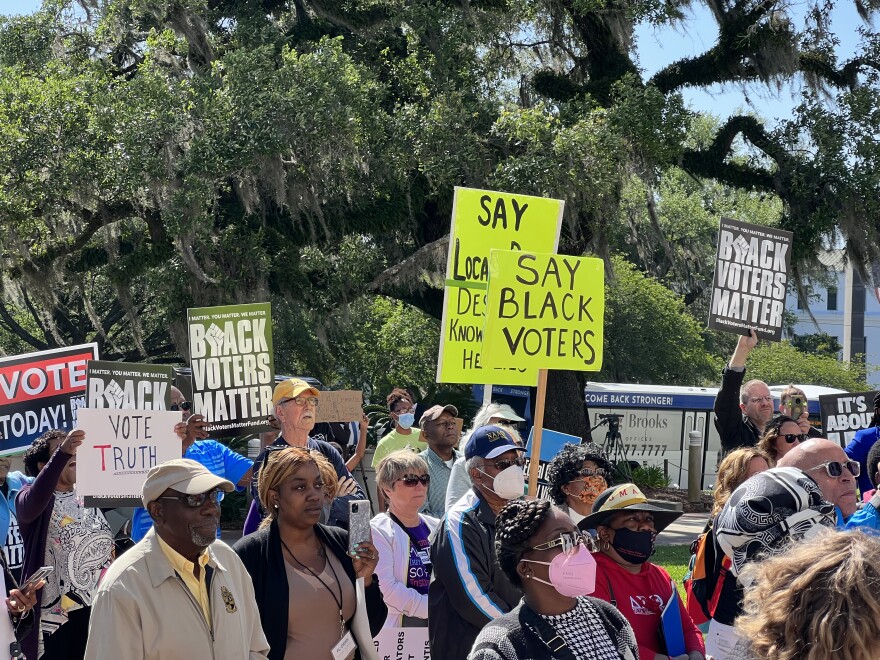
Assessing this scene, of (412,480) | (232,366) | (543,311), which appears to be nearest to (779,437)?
(543,311)

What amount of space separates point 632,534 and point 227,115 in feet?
39.5

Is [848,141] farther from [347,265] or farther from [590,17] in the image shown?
[347,265]

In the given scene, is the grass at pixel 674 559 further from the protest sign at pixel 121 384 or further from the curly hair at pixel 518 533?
the curly hair at pixel 518 533

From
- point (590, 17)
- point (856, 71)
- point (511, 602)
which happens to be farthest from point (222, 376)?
point (856, 71)

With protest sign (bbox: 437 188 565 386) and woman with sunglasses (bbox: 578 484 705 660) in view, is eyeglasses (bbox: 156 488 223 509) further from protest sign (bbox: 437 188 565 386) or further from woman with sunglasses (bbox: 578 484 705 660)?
protest sign (bbox: 437 188 565 386)

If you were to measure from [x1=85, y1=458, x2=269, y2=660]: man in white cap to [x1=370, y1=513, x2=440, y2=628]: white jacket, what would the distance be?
45.0 inches

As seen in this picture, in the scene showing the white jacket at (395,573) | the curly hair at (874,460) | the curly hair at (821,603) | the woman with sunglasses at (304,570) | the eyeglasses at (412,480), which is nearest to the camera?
the curly hair at (821,603)

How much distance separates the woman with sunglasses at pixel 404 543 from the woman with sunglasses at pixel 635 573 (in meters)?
0.94

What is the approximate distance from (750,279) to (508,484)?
215 inches

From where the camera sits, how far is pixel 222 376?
26.8 feet

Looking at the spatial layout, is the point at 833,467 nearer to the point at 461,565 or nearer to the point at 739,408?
the point at 461,565

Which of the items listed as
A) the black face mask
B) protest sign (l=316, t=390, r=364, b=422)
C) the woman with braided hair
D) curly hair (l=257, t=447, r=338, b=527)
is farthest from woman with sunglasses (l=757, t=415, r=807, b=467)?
protest sign (l=316, t=390, r=364, b=422)

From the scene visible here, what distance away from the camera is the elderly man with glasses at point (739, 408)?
731 cm

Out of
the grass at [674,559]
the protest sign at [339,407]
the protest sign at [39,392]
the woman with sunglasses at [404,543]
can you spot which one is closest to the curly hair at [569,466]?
the woman with sunglasses at [404,543]
